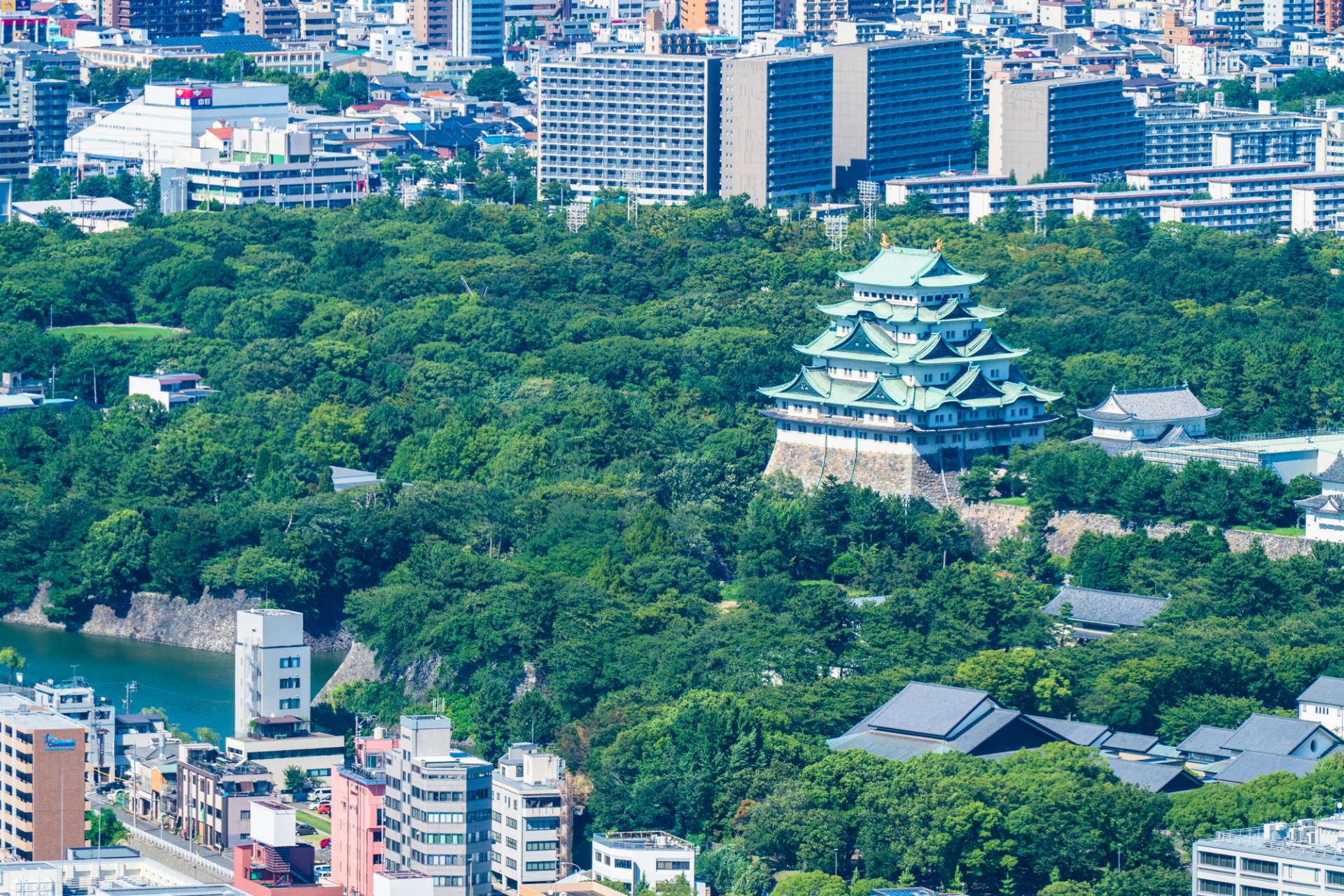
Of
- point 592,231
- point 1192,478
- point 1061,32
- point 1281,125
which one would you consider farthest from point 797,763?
point 1061,32

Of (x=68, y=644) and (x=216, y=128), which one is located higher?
(x=216, y=128)

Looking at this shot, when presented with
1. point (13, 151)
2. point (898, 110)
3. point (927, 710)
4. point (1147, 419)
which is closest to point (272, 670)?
point (927, 710)

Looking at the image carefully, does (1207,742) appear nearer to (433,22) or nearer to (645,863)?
(645,863)

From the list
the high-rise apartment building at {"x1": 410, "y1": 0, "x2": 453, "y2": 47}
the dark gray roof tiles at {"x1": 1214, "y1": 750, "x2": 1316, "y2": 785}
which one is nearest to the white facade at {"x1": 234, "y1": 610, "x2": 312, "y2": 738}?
the dark gray roof tiles at {"x1": 1214, "y1": 750, "x2": 1316, "y2": 785}

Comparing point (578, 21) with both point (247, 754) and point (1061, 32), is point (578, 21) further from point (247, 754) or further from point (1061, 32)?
point (247, 754)

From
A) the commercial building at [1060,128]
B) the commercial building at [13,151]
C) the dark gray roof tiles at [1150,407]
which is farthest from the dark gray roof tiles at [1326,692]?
the commercial building at [13,151]

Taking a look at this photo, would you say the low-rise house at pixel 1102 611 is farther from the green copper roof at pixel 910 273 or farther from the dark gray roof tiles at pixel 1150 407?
the green copper roof at pixel 910 273

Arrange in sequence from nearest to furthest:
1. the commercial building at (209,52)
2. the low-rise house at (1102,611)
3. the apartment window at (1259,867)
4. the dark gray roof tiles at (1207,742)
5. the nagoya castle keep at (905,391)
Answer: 1. the apartment window at (1259,867)
2. the dark gray roof tiles at (1207,742)
3. the low-rise house at (1102,611)
4. the nagoya castle keep at (905,391)
5. the commercial building at (209,52)
